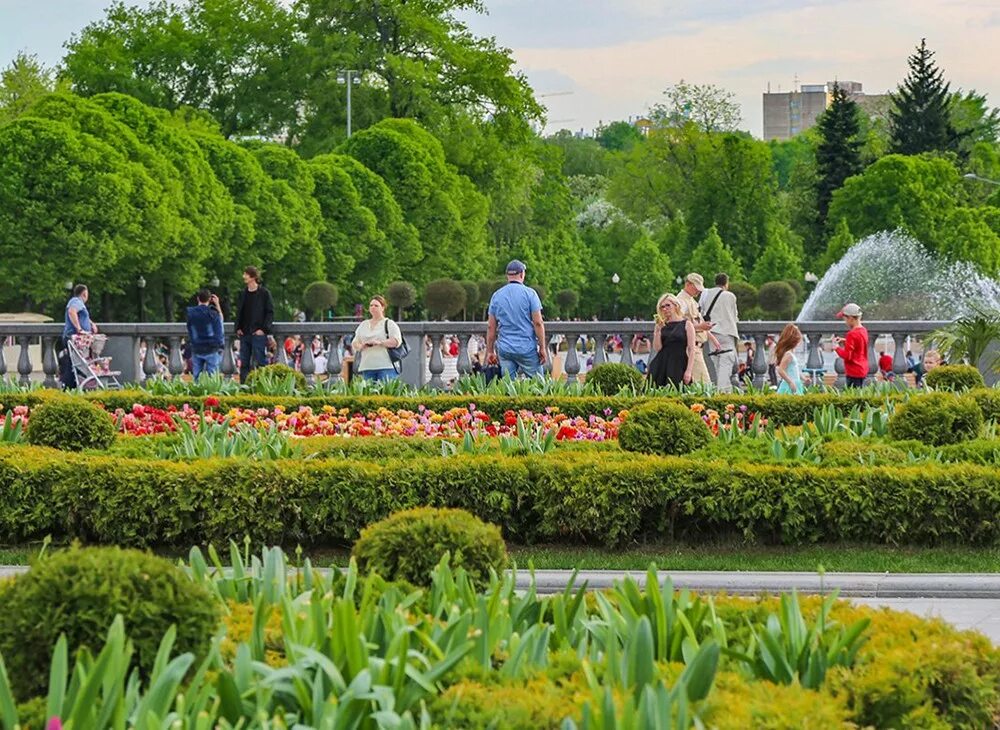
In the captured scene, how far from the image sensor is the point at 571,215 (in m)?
103

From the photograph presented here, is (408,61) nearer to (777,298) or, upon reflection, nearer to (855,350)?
(777,298)

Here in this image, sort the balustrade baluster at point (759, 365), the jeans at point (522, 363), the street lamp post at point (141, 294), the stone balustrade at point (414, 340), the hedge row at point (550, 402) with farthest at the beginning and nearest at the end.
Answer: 1. the street lamp post at point (141, 294)
2. the stone balustrade at point (414, 340)
3. the balustrade baluster at point (759, 365)
4. the jeans at point (522, 363)
5. the hedge row at point (550, 402)

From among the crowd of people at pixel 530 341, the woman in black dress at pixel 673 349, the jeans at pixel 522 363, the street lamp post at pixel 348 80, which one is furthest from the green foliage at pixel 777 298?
the woman in black dress at pixel 673 349

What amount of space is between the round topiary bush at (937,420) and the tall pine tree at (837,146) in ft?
263

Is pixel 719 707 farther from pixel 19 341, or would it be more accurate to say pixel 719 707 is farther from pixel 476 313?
pixel 476 313

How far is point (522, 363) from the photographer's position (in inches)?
749

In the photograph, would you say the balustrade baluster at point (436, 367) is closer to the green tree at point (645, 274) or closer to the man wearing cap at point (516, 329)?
the man wearing cap at point (516, 329)

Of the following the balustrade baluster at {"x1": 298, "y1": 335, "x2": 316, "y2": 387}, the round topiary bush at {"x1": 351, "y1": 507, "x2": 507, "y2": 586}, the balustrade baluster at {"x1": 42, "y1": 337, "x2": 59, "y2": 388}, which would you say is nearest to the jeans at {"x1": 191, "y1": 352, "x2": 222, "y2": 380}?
the balustrade baluster at {"x1": 298, "y1": 335, "x2": 316, "y2": 387}

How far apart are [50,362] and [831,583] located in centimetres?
1666

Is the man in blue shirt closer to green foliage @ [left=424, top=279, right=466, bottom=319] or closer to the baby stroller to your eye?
the baby stroller

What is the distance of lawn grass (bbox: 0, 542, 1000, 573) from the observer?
11.7 m

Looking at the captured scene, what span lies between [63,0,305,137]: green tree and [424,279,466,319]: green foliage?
10.8 m

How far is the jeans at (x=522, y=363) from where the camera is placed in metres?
19.0

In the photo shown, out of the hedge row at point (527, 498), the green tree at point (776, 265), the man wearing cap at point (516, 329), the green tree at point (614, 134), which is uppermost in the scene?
the green tree at point (614, 134)
